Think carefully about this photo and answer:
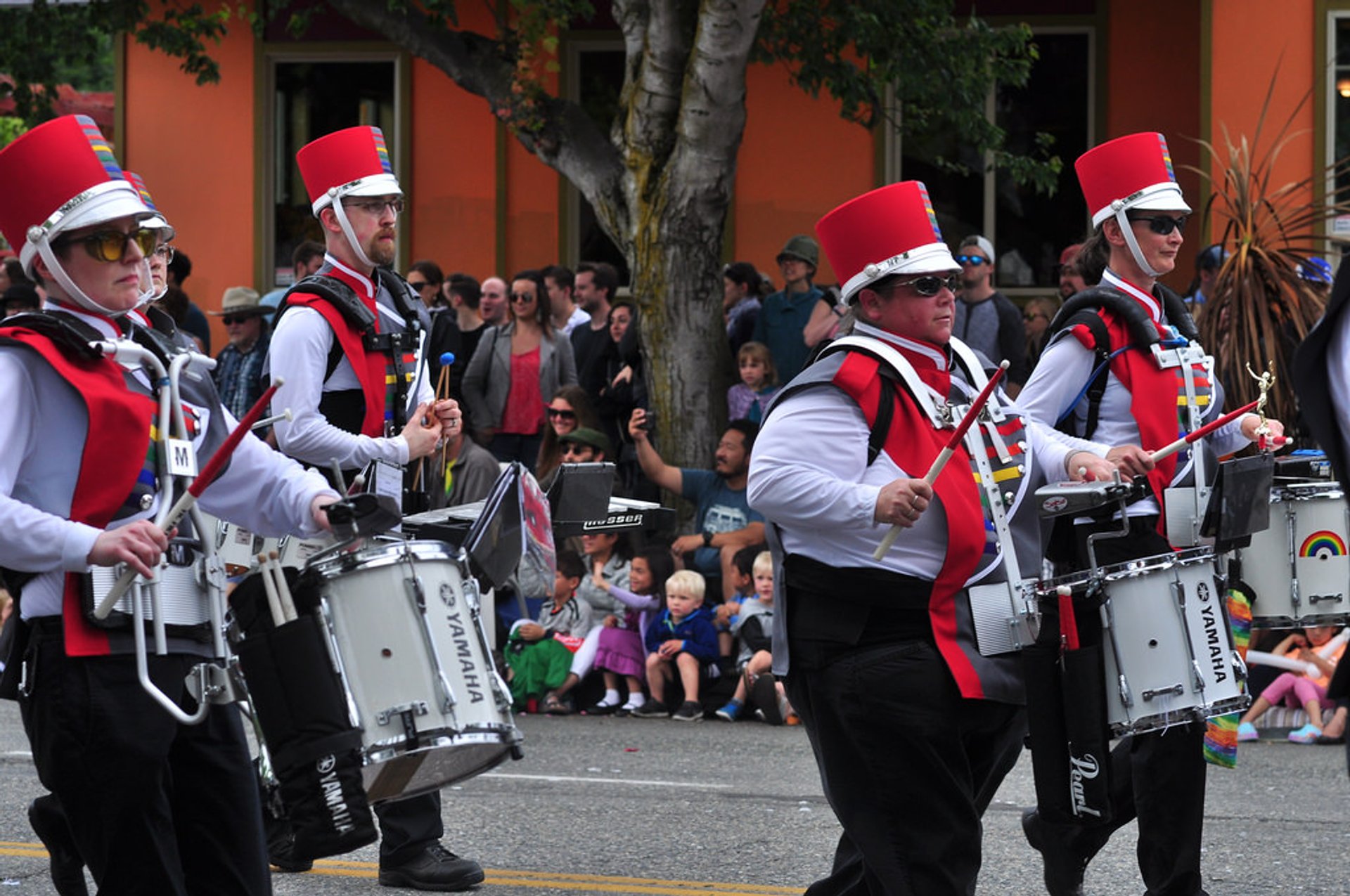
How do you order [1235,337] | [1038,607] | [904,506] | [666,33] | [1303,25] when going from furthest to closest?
[1303,25]
[666,33]
[1235,337]
[1038,607]
[904,506]

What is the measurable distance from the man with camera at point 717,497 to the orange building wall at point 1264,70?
5526 mm

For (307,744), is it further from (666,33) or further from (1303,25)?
(1303,25)

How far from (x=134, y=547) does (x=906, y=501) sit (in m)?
1.64

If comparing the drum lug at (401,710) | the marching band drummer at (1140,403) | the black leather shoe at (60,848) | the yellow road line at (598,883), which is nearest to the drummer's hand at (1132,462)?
the marching band drummer at (1140,403)

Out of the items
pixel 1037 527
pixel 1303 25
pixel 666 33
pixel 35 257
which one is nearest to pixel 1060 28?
pixel 1303 25

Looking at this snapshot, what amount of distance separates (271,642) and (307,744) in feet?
0.69

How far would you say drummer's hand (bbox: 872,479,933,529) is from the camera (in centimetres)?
445

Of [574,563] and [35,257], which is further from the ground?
[35,257]

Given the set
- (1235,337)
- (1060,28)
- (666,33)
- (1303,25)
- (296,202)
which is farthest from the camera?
(296,202)

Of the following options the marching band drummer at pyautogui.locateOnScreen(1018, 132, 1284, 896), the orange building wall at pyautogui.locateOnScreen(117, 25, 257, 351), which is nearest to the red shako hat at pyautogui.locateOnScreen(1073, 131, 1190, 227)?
the marching band drummer at pyautogui.locateOnScreen(1018, 132, 1284, 896)

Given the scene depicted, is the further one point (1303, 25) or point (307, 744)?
point (1303, 25)

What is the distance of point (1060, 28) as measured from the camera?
16.9 m

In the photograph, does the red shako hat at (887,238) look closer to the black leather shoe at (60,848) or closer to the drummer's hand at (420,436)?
the drummer's hand at (420,436)

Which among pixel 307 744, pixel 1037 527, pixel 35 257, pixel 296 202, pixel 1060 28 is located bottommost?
pixel 307 744
